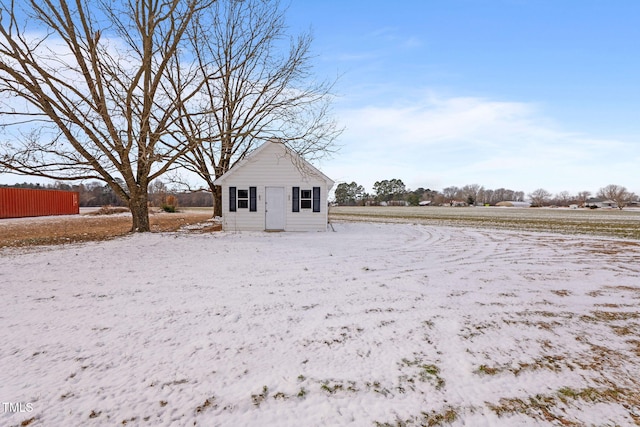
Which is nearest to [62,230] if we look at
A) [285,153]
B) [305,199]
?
[285,153]

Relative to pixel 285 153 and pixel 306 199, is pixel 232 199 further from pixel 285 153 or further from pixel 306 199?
pixel 306 199

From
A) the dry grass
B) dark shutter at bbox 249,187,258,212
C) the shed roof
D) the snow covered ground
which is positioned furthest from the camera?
dark shutter at bbox 249,187,258,212

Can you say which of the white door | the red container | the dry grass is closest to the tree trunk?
the dry grass

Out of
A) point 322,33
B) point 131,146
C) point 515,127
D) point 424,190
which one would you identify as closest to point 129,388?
point 131,146

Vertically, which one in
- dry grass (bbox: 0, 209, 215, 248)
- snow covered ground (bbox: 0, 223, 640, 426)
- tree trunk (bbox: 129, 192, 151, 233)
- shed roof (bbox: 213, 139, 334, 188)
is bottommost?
snow covered ground (bbox: 0, 223, 640, 426)

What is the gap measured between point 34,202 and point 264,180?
26992mm

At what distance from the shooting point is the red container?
1028 inches

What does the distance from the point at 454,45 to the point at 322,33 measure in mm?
6799

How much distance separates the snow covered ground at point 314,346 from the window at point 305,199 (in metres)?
8.73

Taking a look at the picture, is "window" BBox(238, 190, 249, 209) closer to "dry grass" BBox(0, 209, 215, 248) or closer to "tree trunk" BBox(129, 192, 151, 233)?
"dry grass" BBox(0, 209, 215, 248)

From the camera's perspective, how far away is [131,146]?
39.1 feet

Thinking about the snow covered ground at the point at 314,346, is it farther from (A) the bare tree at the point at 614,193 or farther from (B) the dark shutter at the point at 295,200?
(A) the bare tree at the point at 614,193

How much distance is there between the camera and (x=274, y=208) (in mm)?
15656

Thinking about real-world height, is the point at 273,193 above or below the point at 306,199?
above
